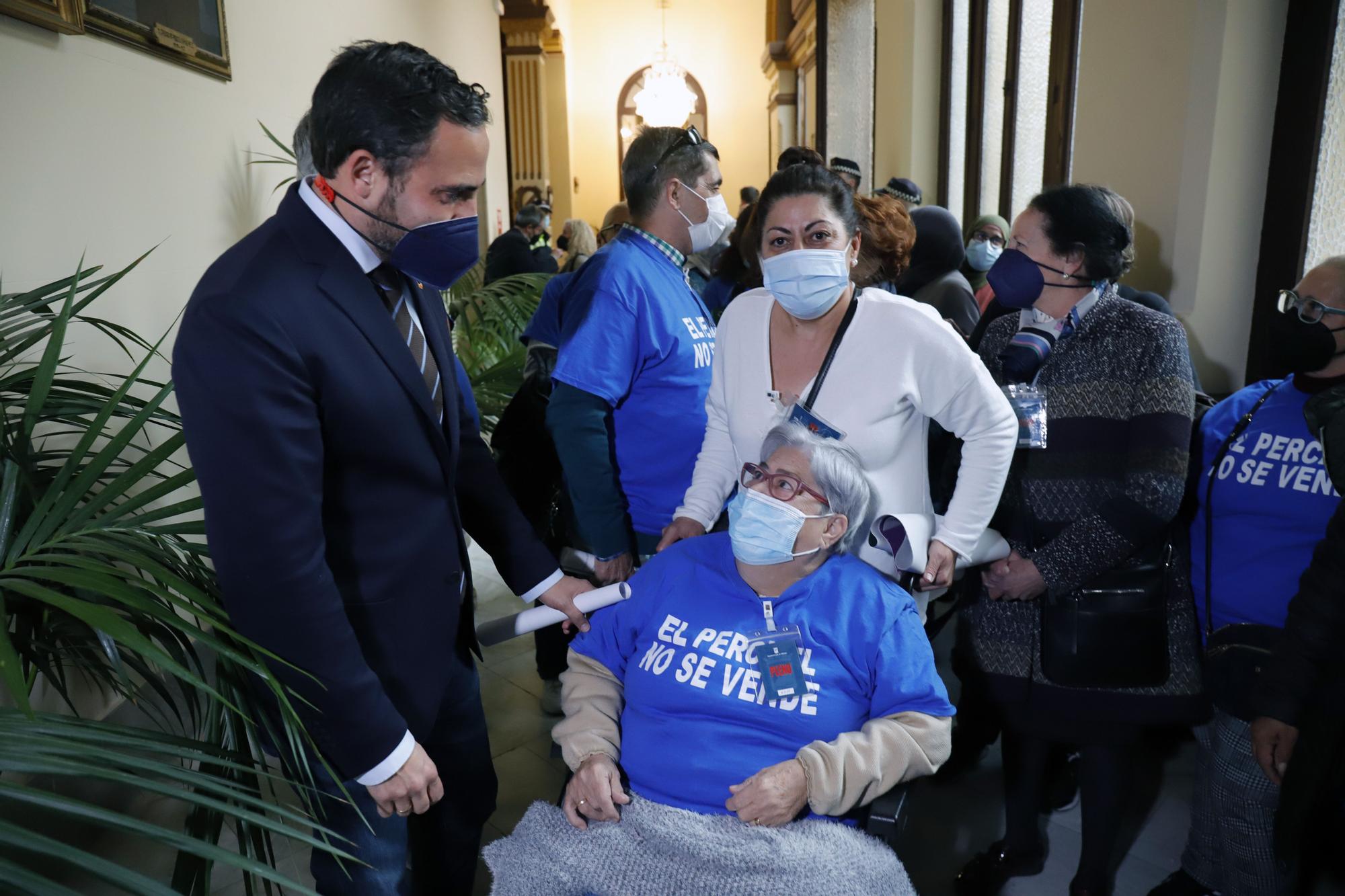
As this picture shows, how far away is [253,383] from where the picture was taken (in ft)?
3.50

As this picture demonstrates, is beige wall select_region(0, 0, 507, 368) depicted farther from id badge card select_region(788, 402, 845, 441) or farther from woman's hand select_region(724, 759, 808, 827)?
woman's hand select_region(724, 759, 808, 827)

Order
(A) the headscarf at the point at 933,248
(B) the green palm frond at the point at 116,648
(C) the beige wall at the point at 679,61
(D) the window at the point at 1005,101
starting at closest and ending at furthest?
(B) the green palm frond at the point at 116,648 → (A) the headscarf at the point at 933,248 → (D) the window at the point at 1005,101 → (C) the beige wall at the point at 679,61

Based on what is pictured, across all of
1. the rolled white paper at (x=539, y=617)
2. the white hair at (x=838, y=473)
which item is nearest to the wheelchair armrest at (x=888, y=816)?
the white hair at (x=838, y=473)

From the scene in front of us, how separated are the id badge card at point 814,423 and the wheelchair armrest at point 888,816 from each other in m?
0.60

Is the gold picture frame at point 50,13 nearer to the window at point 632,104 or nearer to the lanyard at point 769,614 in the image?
the lanyard at point 769,614

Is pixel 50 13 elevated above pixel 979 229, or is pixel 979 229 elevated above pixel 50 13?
pixel 50 13

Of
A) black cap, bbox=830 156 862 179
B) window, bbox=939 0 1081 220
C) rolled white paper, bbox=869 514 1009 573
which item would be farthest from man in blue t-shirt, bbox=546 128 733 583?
window, bbox=939 0 1081 220

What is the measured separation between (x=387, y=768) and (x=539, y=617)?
43cm

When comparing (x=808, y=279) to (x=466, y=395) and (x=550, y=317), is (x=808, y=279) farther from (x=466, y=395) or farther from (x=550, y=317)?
(x=550, y=317)

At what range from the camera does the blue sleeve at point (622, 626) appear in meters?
1.64

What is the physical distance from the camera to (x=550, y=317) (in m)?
2.29

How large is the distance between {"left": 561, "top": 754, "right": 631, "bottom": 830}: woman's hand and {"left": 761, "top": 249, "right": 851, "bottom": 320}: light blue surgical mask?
894 millimetres

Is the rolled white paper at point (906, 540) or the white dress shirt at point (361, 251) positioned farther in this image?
the rolled white paper at point (906, 540)

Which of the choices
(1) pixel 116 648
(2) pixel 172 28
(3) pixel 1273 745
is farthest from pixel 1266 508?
(2) pixel 172 28
